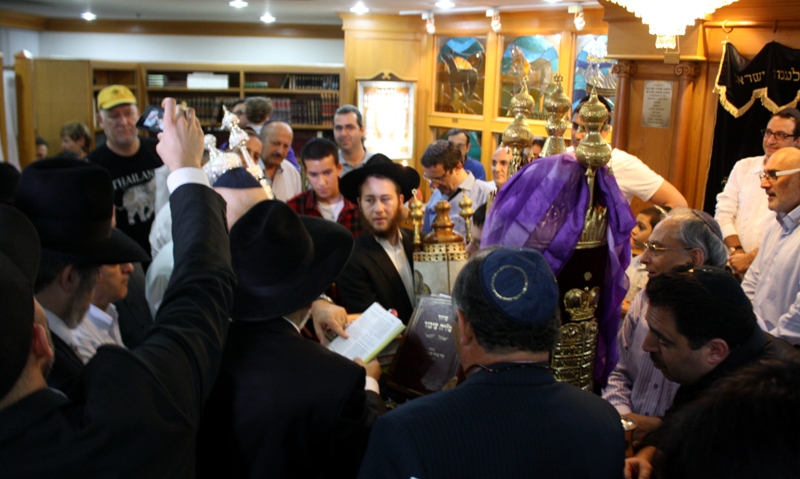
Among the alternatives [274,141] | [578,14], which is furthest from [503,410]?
[578,14]

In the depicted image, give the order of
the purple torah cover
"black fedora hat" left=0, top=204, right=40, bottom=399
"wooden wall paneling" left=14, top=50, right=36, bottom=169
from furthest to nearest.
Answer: "wooden wall paneling" left=14, top=50, right=36, bottom=169, the purple torah cover, "black fedora hat" left=0, top=204, right=40, bottom=399

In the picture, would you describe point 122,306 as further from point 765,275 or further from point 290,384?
point 765,275

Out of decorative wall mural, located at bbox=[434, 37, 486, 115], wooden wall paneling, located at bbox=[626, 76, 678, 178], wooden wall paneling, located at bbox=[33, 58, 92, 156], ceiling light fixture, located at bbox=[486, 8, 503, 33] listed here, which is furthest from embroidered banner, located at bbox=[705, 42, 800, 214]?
wooden wall paneling, located at bbox=[33, 58, 92, 156]

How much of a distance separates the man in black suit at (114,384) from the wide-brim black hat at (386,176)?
173 centimetres

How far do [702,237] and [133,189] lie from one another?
2.97 metres

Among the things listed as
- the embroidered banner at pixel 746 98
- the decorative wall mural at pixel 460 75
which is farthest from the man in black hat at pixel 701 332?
the decorative wall mural at pixel 460 75

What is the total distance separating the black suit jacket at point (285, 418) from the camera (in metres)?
1.58

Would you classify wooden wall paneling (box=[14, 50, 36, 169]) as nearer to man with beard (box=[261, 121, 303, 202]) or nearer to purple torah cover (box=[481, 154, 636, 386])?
man with beard (box=[261, 121, 303, 202])

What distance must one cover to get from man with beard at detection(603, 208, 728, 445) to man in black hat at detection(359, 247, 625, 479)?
3.11 feet

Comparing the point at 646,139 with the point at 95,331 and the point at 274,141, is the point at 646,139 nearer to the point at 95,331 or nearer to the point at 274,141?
the point at 274,141

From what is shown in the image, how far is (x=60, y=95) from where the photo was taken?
8.68m

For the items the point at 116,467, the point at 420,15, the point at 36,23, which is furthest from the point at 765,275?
the point at 36,23

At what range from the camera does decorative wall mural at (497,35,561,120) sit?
8008 mm

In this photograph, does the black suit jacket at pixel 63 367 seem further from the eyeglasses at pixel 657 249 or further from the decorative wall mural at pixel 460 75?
the decorative wall mural at pixel 460 75
